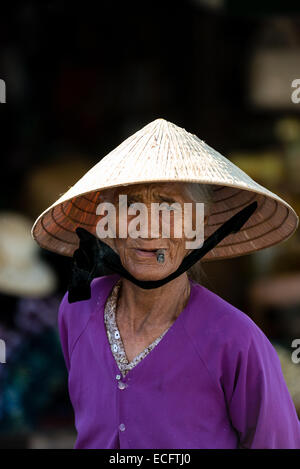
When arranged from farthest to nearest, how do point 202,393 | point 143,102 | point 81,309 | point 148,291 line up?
point 143,102, point 81,309, point 148,291, point 202,393

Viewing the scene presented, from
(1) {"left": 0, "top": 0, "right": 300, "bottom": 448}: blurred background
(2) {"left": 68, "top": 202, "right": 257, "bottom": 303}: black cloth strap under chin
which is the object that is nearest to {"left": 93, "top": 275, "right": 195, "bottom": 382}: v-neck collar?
(2) {"left": 68, "top": 202, "right": 257, "bottom": 303}: black cloth strap under chin

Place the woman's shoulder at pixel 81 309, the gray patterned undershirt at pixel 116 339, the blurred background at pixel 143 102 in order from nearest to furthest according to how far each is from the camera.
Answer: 1. the gray patterned undershirt at pixel 116 339
2. the woman's shoulder at pixel 81 309
3. the blurred background at pixel 143 102

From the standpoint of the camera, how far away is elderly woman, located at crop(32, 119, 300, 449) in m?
1.89

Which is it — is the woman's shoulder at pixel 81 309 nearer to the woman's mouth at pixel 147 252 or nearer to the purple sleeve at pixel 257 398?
the woman's mouth at pixel 147 252

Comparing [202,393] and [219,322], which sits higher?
[219,322]

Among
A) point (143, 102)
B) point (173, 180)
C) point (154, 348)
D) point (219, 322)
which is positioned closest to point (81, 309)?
point (154, 348)

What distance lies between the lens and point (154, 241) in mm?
1930

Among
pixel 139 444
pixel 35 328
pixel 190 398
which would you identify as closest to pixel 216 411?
pixel 190 398

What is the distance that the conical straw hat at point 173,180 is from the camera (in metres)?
1.87

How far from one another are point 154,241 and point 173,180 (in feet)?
0.65

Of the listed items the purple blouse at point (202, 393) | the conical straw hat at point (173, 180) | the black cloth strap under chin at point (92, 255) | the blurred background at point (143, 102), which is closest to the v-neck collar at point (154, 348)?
the purple blouse at point (202, 393)

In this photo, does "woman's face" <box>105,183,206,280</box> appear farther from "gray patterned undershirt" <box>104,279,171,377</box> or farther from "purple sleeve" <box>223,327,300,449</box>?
"purple sleeve" <box>223,327,300,449</box>

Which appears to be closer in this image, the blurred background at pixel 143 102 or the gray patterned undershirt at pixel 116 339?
the gray patterned undershirt at pixel 116 339

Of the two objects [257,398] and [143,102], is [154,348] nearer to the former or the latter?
[257,398]
